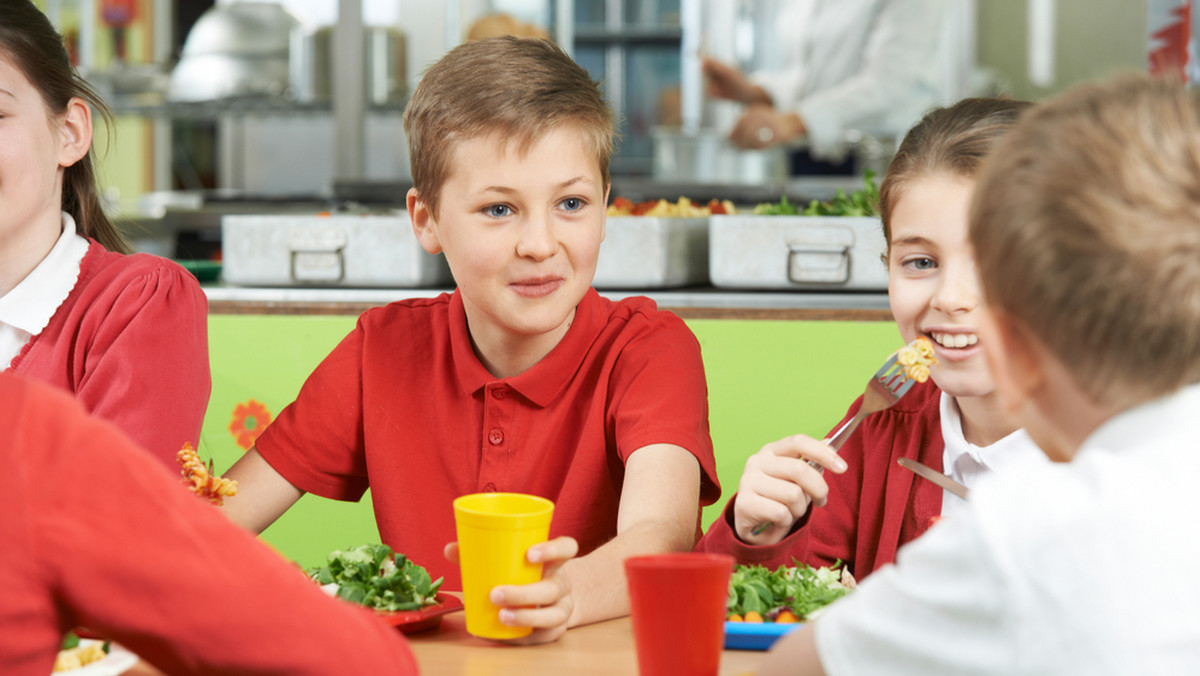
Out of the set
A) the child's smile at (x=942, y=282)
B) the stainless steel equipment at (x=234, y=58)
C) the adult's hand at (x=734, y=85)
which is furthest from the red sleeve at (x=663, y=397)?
the adult's hand at (x=734, y=85)

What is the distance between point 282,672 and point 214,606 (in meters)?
0.05

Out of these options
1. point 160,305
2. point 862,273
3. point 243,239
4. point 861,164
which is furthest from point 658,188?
point 160,305

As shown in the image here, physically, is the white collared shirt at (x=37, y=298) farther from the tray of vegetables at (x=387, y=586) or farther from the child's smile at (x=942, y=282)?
the child's smile at (x=942, y=282)

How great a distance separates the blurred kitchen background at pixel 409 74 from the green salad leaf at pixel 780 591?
1.52 metres

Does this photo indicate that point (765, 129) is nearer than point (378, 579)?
No

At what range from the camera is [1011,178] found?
596 mm

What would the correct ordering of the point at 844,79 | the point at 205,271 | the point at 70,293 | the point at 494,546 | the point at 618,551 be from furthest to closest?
1. the point at 844,79
2. the point at 205,271
3. the point at 70,293
4. the point at 618,551
5. the point at 494,546

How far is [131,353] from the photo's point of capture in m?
1.23

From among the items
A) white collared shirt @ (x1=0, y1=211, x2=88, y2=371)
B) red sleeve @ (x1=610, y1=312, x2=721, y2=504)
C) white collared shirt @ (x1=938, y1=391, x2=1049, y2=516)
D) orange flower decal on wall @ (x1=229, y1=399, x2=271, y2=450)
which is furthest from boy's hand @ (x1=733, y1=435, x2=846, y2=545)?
orange flower decal on wall @ (x1=229, y1=399, x2=271, y2=450)

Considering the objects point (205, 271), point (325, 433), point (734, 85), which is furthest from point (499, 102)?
point (734, 85)

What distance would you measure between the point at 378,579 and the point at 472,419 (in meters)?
0.40

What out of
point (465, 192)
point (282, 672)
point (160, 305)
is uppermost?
point (465, 192)

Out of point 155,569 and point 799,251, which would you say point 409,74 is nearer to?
point 799,251

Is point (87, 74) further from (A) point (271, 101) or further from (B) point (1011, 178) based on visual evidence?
(B) point (1011, 178)
